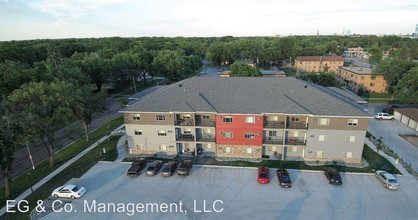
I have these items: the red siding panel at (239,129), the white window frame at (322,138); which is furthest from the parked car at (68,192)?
the white window frame at (322,138)

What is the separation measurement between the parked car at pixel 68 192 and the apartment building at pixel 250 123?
11088 mm

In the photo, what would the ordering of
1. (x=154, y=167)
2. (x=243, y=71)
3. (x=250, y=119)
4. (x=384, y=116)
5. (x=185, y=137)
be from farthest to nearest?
(x=243, y=71) → (x=384, y=116) → (x=185, y=137) → (x=250, y=119) → (x=154, y=167)

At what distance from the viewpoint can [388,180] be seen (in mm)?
29844

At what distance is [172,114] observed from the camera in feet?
120

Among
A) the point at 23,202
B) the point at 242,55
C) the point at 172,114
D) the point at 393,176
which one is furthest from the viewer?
the point at 242,55

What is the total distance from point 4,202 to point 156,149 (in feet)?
63.8

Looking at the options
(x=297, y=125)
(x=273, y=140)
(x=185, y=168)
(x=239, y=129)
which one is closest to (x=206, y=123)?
(x=239, y=129)

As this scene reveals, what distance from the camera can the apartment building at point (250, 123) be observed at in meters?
34.5

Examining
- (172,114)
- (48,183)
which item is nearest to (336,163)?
(172,114)

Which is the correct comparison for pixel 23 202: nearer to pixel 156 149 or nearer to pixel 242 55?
pixel 156 149

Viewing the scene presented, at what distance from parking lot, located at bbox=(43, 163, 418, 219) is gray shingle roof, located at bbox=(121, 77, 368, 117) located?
344 inches

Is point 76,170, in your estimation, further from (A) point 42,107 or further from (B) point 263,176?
(B) point 263,176

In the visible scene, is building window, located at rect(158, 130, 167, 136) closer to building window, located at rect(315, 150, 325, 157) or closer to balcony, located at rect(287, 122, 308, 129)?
balcony, located at rect(287, 122, 308, 129)

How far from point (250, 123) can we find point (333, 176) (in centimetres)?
1260
